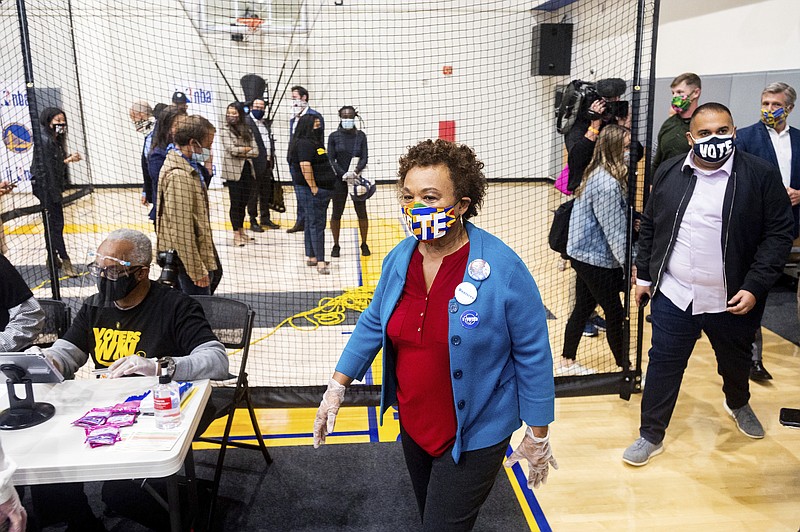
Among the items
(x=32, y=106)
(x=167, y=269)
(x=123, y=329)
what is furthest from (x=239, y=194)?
(x=123, y=329)

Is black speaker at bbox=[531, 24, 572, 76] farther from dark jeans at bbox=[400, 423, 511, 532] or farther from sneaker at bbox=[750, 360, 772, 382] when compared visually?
dark jeans at bbox=[400, 423, 511, 532]

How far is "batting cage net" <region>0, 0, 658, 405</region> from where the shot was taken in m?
4.23

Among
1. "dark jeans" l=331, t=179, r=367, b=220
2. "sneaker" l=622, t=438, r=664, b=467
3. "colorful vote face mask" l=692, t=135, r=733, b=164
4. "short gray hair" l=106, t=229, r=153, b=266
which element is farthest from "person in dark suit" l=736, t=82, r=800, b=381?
"short gray hair" l=106, t=229, r=153, b=266

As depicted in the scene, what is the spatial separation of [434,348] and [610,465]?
6.28ft

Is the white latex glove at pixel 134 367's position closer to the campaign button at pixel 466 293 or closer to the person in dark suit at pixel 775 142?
the campaign button at pixel 466 293

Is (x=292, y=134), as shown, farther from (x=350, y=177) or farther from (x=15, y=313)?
(x=15, y=313)

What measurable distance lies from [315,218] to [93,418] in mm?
4550

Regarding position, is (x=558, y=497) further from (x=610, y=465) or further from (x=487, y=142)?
(x=487, y=142)

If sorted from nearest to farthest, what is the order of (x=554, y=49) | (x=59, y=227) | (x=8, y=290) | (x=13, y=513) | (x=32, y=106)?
(x=13, y=513), (x=8, y=290), (x=32, y=106), (x=59, y=227), (x=554, y=49)

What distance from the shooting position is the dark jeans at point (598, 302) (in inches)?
162

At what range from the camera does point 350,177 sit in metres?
6.63

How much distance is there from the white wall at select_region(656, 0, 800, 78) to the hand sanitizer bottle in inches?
261

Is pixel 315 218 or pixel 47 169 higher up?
pixel 47 169

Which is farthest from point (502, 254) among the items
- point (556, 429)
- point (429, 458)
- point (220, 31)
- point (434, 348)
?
point (220, 31)
